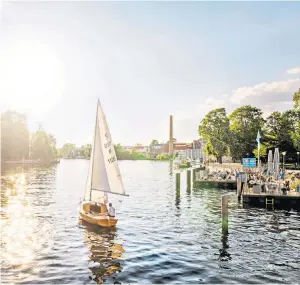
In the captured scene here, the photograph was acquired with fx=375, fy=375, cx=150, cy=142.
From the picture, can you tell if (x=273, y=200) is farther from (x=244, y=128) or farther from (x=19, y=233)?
(x=244, y=128)

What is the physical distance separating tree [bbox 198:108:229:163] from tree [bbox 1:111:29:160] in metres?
66.9

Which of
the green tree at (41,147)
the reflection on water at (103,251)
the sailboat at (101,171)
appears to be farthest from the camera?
the green tree at (41,147)

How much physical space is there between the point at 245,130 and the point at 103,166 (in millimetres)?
83685

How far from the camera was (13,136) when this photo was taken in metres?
136

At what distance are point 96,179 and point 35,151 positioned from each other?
442ft

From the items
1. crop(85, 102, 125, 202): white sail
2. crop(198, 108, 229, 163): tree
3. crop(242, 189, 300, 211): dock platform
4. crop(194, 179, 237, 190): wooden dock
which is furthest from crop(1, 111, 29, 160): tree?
crop(242, 189, 300, 211): dock platform

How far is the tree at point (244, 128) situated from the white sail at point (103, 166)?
79495 millimetres

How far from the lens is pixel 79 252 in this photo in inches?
977

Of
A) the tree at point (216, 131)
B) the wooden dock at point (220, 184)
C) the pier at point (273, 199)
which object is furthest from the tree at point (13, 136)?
the pier at point (273, 199)

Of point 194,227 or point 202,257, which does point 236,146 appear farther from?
point 202,257

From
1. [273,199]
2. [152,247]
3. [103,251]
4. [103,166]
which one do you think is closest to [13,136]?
[103,166]

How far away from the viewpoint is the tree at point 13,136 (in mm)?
133375

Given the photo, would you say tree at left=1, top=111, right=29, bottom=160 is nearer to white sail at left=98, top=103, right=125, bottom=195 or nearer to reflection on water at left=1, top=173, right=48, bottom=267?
reflection on water at left=1, top=173, right=48, bottom=267

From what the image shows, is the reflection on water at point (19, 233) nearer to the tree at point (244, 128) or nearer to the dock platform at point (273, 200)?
the dock platform at point (273, 200)
